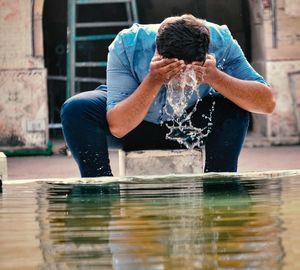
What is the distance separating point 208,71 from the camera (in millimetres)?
4781

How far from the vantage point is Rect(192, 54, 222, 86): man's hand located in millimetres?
4711

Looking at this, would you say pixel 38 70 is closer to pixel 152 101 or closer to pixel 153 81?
pixel 152 101

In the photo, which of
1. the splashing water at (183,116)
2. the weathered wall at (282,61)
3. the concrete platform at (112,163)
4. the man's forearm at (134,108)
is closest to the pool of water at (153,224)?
the man's forearm at (134,108)

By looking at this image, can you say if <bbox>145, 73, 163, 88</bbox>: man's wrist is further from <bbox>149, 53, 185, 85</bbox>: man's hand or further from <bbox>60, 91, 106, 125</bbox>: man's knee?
<bbox>60, 91, 106, 125</bbox>: man's knee

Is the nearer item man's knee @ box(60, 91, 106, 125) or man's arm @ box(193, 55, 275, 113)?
man's arm @ box(193, 55, 275, 113)

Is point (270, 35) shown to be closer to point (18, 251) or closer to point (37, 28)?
point (37, 28)

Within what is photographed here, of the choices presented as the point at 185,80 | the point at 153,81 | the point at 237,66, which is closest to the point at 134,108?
the point at 153,81

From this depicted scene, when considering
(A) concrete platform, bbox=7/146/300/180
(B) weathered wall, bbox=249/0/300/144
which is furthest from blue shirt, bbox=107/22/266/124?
(B) weathered wall, bbox=249/0/300/144

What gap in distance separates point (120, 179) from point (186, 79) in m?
0.60

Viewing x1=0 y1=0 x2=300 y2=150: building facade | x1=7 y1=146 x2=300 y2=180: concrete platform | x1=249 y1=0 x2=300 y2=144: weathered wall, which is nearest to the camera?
x1=7 y1=146 x2=300 y2=180: concrete platform

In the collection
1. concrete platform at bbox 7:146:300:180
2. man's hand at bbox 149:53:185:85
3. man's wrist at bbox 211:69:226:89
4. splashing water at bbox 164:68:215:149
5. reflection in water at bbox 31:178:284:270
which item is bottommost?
concrete platform at bbox 7:146:300:180

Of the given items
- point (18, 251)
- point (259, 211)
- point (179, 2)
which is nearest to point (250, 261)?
point (18, 251)

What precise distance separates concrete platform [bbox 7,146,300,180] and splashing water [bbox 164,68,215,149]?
3917mm

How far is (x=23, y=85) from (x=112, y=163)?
1919mm
